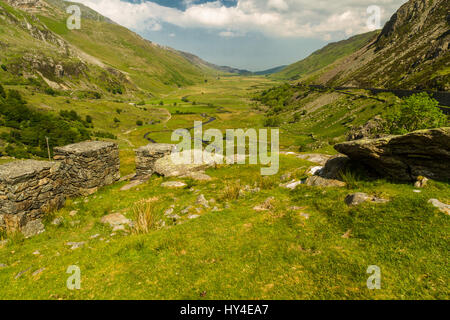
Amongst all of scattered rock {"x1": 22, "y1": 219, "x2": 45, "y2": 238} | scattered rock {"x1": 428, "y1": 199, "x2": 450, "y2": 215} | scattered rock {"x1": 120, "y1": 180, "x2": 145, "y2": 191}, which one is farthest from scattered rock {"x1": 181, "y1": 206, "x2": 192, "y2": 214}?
scattered rock {"x1": 428, "y1": 199, "x2": 450, "y2": 215}

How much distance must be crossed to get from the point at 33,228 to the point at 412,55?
18793 centimetres

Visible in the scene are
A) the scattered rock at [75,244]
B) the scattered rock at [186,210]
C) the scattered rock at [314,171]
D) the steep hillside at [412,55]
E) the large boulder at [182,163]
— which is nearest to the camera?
the scattered rock at [75,244]

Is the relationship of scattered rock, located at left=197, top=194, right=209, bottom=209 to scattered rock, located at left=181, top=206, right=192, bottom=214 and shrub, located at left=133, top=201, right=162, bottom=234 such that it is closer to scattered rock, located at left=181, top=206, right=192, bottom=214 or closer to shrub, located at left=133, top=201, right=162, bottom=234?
scattered rock, located at left=181, top=206, right=192, bottom=214

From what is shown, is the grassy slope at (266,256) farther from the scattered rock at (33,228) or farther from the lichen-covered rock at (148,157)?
the lichen-covered rock at (148,157)

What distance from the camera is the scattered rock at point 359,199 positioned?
11222 millimetres

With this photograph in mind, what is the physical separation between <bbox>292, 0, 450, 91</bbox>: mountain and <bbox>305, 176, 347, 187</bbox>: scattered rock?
103786 millimetres

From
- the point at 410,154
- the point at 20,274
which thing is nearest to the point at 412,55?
the point at 410,154

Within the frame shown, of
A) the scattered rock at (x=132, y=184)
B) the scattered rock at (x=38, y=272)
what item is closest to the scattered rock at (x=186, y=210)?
the scattered rock at (x=38, y=272)

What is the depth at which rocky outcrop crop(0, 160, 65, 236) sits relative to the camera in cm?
1405

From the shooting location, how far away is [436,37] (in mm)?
132125

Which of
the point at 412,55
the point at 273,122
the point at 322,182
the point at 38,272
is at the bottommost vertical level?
the point at 38,272

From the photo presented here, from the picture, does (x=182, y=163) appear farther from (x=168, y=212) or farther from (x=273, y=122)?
(x=273, y=122)

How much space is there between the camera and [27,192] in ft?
48.7

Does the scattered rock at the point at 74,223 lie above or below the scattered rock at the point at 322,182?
below
